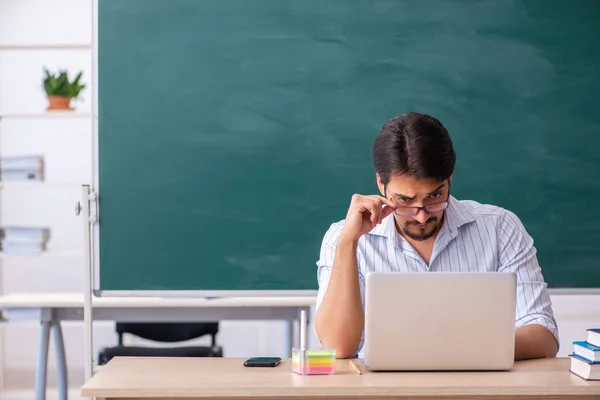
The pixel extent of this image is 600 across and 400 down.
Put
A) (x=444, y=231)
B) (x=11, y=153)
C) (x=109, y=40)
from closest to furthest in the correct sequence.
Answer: (x=444, y=231)
(x=109, y=40)
(x=11, y=153)

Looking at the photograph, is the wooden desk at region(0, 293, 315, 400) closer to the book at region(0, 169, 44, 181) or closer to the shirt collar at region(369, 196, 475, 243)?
the book at region(0, 169, 44, 181)

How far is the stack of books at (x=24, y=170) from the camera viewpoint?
394 cm

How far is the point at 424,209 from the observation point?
2.04m

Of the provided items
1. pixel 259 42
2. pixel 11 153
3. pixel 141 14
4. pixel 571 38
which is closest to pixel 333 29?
pixel 259 42

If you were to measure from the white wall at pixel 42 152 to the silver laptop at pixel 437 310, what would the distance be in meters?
3.31

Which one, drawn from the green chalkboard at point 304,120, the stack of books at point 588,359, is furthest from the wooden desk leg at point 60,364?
the stack of books at point 588,359

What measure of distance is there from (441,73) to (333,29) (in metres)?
0.46

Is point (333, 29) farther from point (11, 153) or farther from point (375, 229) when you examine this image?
point (11, 153)

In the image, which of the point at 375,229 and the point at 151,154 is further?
the point at 151,154

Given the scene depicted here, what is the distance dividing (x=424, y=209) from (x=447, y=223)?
20cm

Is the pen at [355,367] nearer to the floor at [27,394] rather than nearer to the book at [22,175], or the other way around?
the book at [22,175]

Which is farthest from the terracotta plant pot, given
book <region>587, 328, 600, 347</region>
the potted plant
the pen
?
book <region>587, 328, 600, 347</region>

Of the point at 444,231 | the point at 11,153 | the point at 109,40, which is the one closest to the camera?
the point at 444,231

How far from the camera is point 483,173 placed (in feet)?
9.91
